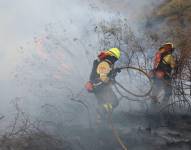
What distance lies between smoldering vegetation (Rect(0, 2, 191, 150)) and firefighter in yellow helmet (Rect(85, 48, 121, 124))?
0.43 m

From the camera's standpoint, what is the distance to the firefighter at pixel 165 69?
9950mm

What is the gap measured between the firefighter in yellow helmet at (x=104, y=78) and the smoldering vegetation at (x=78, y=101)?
1.41 feet

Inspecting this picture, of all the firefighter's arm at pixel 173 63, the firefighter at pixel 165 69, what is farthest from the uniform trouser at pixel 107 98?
the firefighter's arm at pixel 173 63

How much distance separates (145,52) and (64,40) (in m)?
2.24

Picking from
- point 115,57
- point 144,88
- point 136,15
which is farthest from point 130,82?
point 136,15

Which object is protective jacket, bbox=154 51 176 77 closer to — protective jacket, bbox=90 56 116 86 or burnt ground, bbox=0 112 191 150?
burnt ground, bbox=0 112 191 150

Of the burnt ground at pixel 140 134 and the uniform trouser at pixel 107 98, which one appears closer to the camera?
the burnt ground at pixel 140 134

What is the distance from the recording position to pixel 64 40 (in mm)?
11711

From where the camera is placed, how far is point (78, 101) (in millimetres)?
9516

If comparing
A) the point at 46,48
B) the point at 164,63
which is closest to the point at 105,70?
the point at 164,63

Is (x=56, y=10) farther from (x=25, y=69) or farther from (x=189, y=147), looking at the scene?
(x=189, y=147)

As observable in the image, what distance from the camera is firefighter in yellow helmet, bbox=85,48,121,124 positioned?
29.1 ft

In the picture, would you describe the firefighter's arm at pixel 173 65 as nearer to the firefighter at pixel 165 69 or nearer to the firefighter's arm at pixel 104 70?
the firefighter at pixel 165 69

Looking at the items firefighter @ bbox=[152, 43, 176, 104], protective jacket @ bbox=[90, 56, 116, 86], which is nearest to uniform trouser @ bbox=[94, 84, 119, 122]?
protective jacket @ bbox=[90, 56, 116, 86]
